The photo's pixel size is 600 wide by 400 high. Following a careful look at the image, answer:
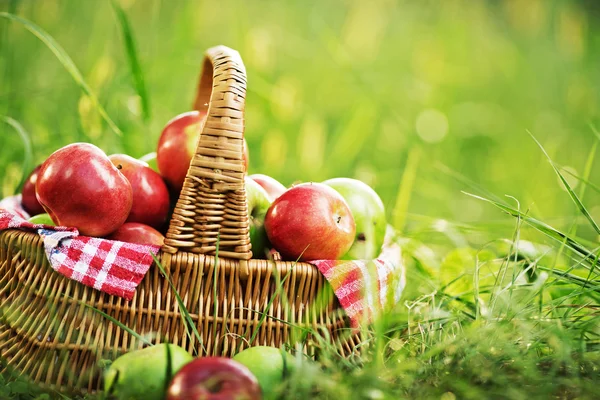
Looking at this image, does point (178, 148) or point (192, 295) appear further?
point (178, 148)

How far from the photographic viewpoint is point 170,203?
194 cm

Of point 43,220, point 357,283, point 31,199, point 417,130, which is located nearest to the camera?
point 357,283

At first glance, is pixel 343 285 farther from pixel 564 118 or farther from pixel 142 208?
pixel 564 118

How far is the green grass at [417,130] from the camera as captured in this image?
1464mm

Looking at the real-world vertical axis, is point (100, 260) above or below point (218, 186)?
below

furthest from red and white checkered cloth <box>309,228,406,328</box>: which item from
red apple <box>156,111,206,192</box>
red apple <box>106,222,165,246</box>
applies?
red apple <box>156,111,206,192</box>

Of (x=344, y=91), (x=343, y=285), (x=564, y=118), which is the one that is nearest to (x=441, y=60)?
(x=344, y=91)

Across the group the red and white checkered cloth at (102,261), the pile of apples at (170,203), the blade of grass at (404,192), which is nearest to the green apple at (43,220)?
the pile of apples at (170,203)

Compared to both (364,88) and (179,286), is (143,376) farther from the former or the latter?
(364,88)

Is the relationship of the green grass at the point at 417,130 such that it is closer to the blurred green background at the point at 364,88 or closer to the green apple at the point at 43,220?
the blurred green background at the point at 364,88

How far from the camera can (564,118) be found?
13.9 ft

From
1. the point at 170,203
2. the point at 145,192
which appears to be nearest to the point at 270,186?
the point at 170,203

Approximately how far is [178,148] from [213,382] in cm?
89

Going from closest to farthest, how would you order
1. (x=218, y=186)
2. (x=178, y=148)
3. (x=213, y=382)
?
(x=213, y=382)
(x=218, y=186)
(x=178, y=148)
